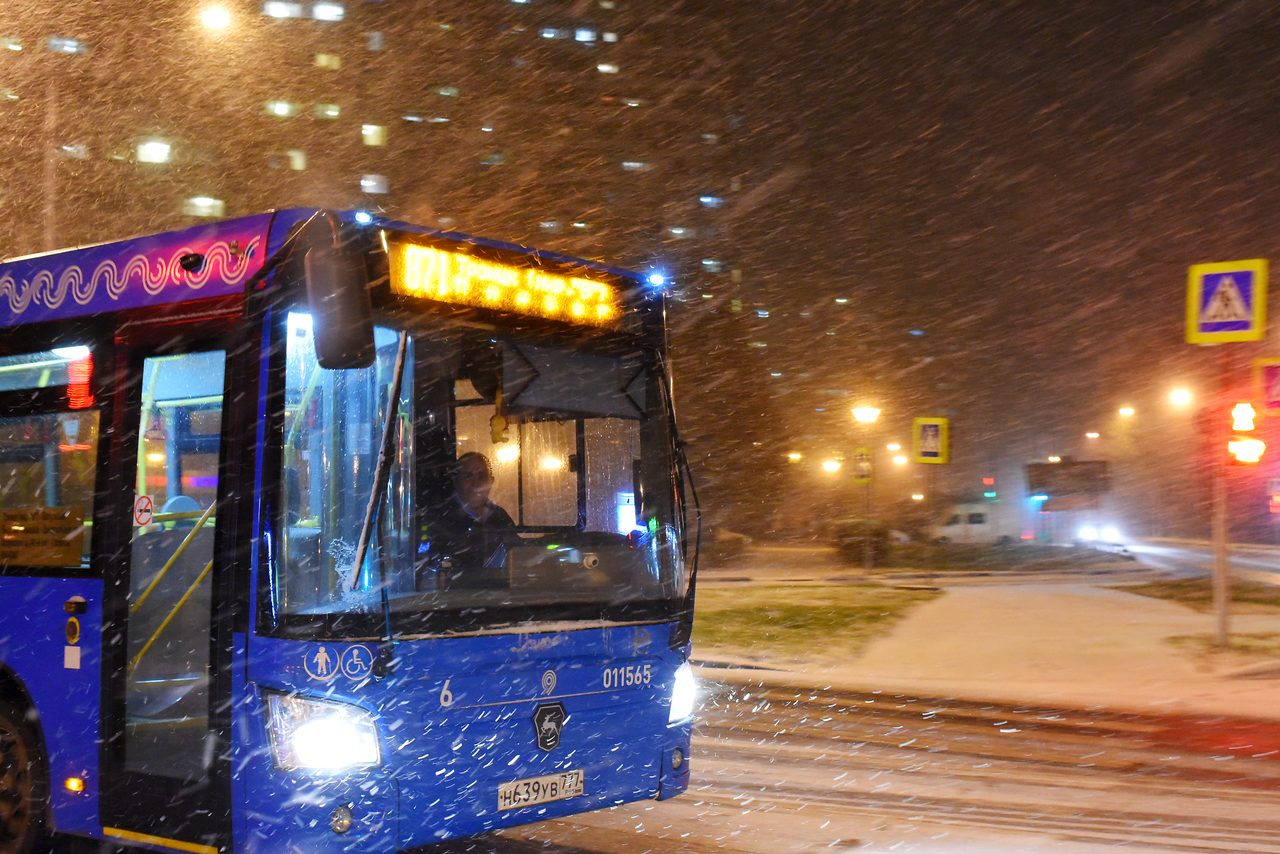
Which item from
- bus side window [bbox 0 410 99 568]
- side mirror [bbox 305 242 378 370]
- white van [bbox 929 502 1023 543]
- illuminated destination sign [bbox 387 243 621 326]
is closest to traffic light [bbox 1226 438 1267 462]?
illuminated destination sign [bbox 387 243 621 326]

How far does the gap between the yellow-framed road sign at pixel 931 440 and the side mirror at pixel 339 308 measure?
1922 centimetres

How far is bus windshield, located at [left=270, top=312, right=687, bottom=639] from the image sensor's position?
495cm

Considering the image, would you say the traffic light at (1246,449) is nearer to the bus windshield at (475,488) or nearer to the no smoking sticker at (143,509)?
the bus windshield at (475,488)

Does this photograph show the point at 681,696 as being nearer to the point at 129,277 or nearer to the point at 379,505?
the point at 379,505

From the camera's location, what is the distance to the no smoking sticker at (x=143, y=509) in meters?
5.59

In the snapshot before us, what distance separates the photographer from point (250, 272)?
5.22m

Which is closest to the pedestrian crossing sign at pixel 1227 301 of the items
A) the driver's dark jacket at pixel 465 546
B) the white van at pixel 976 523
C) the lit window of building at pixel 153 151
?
the driver's dark jacket at pixel 465 546

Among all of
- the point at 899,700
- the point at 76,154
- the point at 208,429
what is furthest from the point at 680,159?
the point at 208,429

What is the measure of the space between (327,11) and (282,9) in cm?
364

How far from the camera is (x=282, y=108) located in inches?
3398

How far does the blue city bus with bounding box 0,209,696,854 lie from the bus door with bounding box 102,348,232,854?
0.01 meters

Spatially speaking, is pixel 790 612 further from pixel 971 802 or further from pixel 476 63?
pixel 476 63

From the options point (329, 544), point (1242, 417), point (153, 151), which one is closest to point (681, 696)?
point (329, 544)

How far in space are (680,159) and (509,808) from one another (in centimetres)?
9708
